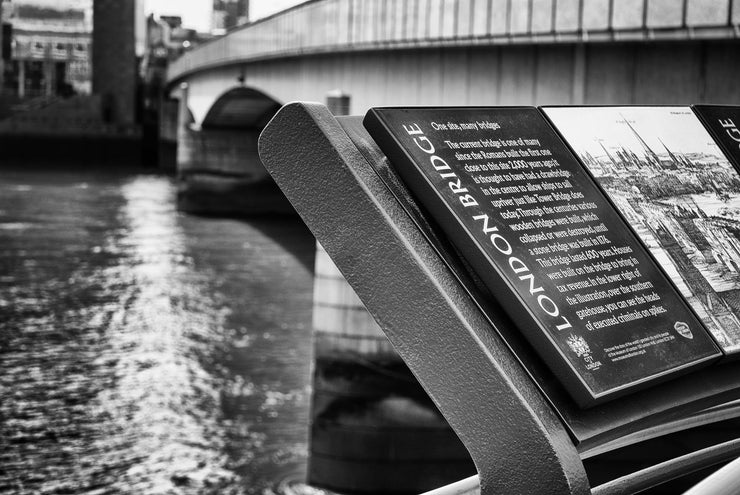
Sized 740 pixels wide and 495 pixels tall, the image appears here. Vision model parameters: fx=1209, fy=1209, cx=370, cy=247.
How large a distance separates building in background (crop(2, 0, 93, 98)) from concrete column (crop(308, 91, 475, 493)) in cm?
6825

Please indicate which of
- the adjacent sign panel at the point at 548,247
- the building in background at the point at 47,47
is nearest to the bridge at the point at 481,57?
the adjacent sign panel at the point at 548,247

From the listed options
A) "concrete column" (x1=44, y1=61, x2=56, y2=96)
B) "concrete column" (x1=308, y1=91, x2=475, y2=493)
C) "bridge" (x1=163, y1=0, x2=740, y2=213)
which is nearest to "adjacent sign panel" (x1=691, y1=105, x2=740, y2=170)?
"bridge" (x1=163, y1=0, x2=740, y2=213)

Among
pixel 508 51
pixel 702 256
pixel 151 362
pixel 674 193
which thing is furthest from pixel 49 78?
pixel 702 256

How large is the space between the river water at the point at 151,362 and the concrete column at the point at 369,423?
541 millimetres

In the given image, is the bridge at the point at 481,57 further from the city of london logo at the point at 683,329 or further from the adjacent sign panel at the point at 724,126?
the city of london logo at the point at 683,329

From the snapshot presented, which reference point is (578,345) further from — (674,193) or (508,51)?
(508,51)

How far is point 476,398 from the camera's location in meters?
2.93

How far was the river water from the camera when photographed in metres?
12.8

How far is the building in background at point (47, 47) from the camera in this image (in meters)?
81.5

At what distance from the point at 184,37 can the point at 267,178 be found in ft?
271

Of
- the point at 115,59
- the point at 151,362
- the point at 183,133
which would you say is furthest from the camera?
the point at 115,59

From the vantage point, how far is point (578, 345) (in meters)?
3.05

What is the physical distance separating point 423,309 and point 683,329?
0.87m

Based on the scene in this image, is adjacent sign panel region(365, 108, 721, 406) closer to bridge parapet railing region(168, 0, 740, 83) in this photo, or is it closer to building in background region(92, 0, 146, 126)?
bridge parapet railing region(168, 0, 740, 83)
